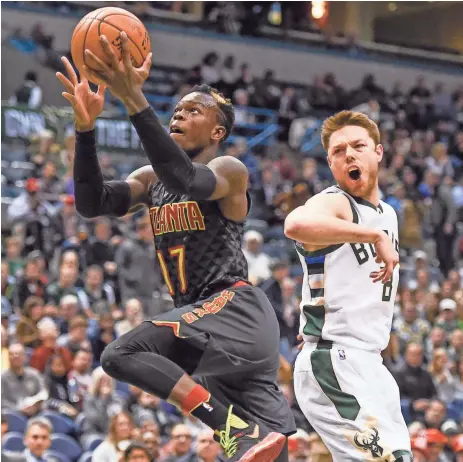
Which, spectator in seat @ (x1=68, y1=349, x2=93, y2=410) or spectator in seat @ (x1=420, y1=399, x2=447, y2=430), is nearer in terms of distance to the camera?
spectator in seat @ (x1=68, y1=349, x2=93, y2=410)

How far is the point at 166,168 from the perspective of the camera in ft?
19.1

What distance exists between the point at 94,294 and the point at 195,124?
6.62 metres

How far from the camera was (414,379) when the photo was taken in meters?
13.3

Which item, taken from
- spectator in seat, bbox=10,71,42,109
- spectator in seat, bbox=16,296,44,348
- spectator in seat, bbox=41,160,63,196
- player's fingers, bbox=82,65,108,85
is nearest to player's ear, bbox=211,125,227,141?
player's fingers, bbox=82,65,108,85

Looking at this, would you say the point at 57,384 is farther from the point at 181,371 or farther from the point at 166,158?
the point at 166,158

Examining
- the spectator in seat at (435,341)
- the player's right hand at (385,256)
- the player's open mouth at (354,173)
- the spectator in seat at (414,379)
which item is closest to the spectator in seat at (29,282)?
the spectator in seat at (414,379)

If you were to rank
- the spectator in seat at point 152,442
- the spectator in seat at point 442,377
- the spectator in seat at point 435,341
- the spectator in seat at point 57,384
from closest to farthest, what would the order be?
the spectator in seat at point 152,442 → the spectator in seat at point 57,384 → the spectator in seat at point 442,377 → the spectator in seat at point 435,341

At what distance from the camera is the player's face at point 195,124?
6.47 m

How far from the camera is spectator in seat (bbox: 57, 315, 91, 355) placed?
448 inches

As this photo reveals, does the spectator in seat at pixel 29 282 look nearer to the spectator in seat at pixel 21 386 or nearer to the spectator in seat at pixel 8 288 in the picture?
the spectator in seat at pixel 8 288

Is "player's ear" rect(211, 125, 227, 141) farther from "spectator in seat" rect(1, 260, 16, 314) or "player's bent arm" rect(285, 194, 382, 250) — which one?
"spectator in seat" rect(1, 260, 16, 314)

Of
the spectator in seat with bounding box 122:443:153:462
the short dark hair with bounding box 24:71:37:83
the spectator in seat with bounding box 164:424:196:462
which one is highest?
the short dark hair with bounding box 24:71:37:83

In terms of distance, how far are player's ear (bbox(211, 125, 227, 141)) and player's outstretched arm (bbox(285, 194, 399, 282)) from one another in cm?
105

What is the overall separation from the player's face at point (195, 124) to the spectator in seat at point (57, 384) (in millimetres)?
4923
